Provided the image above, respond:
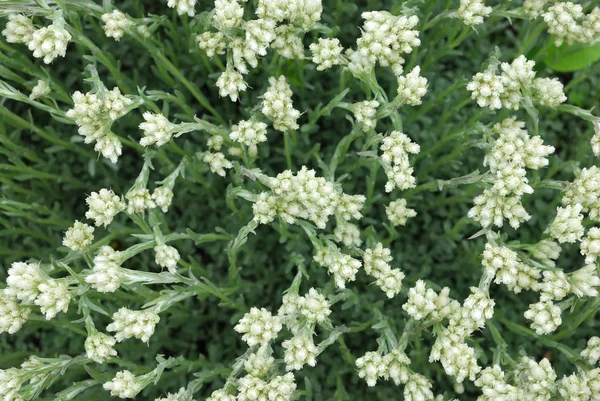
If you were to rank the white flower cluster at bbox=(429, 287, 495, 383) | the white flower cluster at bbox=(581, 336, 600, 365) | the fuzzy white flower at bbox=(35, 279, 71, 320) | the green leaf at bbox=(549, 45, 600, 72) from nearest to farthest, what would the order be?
the fuzzy white flower at bbox=(35, 279, 71, 320)
the white flower cluster at bbox=(429, 287, 495, 383)
the white flower cluster at bbox=(581, 336, 600, 365)
the green leaf at bbox=(549, 45, 600, 72)

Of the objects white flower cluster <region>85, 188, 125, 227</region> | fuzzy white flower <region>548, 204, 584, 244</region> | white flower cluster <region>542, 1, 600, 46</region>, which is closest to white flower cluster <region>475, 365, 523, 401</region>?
fuzzy white flower <region>548, 204, 584, 244</region>

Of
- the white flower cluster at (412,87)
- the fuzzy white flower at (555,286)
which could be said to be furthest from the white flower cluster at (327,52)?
the fuzzy white flower at (555,286)

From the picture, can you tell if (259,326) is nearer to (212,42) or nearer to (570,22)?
(212,42)

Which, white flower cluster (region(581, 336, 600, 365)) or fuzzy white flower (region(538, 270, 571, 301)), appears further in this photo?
white flower cluster (region(581, 336, 600, 365))

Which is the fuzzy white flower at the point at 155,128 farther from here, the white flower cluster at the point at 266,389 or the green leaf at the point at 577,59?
the green leaf at the point at 577,59

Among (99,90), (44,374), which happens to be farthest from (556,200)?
(44,374)

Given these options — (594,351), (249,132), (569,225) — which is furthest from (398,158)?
(594,351)

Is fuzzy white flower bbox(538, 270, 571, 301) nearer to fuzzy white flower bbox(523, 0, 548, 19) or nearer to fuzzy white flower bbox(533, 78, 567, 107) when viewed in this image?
fuzzy white flower bbox(533, 78, 567, 107)
